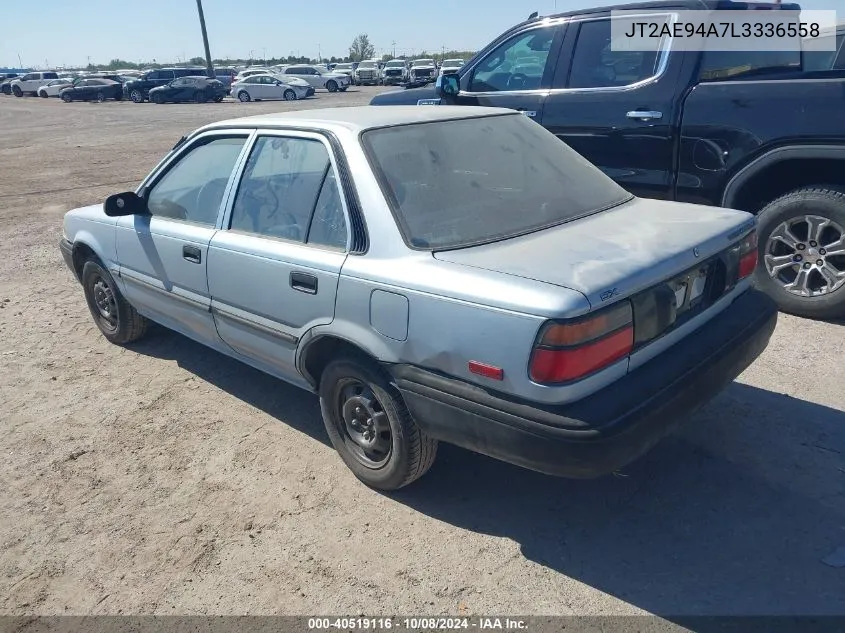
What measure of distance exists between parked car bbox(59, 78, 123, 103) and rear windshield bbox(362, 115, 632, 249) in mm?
41711

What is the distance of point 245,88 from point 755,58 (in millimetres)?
34379

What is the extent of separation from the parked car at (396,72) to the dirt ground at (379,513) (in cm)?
4107

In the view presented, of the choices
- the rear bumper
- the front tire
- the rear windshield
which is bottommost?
the front tire

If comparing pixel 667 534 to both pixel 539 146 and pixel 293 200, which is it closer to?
pixel 539 146

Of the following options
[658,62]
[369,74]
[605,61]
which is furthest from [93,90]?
[658,62]

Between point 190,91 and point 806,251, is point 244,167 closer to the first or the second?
point 806,251

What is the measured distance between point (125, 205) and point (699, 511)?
139 inches

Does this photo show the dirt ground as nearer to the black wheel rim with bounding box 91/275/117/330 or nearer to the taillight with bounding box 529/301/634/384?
the black wheel rim with bounding box 91/275/117/330

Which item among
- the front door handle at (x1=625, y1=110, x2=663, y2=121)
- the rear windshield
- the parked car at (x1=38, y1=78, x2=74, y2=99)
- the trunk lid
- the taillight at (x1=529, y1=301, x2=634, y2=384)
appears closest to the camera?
the taillight at (x1=529, y1=301, x2=634, y2=384)

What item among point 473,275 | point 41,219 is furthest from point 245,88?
point 473,275

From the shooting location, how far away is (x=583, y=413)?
240 cm

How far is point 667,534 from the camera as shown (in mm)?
2828

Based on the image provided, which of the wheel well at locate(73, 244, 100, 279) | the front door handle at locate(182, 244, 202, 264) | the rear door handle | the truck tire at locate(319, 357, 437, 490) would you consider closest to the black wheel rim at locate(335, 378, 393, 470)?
the truck tire at locate(319, 357, 437, 490)

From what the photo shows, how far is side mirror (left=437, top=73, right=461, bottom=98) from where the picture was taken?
20.8 feet
